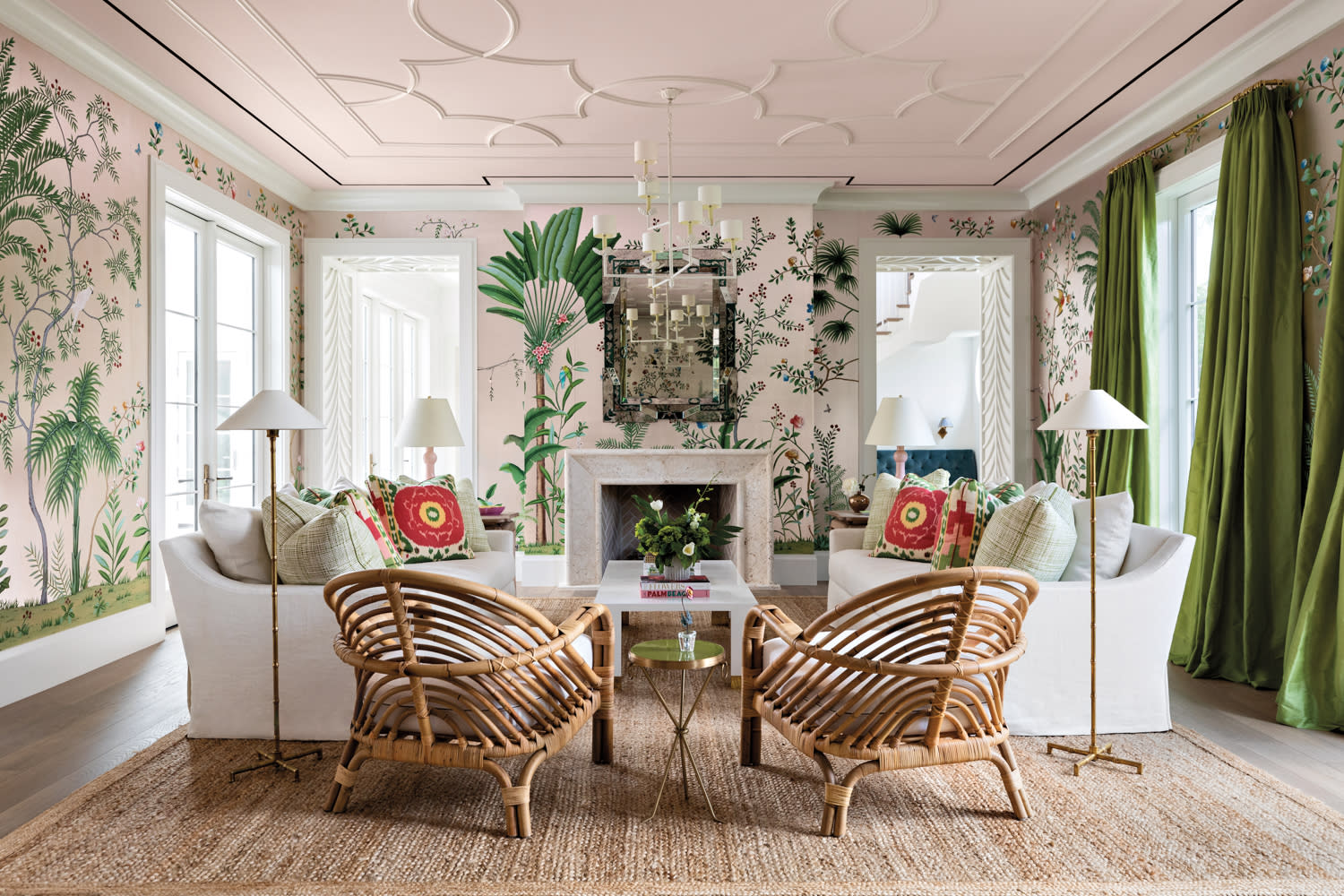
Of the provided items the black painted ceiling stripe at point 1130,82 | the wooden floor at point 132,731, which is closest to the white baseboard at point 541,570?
the wooden floor at point 132,731

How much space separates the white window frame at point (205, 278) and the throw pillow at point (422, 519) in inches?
48.6

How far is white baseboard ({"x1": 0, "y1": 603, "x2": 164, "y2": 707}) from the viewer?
3371mm

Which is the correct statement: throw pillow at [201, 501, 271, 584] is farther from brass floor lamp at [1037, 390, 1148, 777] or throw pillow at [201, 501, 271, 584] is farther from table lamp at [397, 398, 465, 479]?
brass floor lamp at [1037, 390, 1148, 777]

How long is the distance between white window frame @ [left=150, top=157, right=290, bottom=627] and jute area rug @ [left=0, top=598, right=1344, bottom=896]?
1.94 metres

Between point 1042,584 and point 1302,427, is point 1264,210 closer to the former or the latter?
point 1302,427

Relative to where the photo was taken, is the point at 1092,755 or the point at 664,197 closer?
the point at 1092,755

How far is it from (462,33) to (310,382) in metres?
3.38

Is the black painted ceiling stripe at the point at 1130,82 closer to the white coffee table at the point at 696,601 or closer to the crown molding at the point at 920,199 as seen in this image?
the crown molding at the point at 920,199

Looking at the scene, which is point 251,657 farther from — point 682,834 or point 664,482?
point 664,482

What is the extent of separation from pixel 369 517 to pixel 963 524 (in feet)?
8.02

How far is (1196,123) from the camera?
164 inches

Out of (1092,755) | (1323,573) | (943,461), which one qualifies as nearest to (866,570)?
(1092,755)

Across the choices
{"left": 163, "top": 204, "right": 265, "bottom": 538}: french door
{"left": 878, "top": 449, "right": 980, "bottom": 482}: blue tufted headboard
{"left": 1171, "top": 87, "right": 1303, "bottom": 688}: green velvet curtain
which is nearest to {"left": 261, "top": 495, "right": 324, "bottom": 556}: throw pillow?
{"left": 163, "top": 204, "right": 265, "bottom": 538}: french door

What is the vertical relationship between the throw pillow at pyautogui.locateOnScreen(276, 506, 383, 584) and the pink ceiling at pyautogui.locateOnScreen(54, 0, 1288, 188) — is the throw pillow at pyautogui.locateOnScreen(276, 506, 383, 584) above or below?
below
